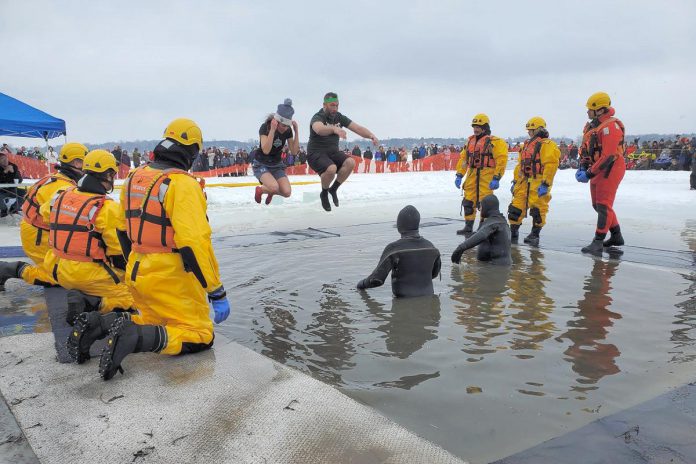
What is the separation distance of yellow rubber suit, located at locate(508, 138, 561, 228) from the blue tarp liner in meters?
11.3

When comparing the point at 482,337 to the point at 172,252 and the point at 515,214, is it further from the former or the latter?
the point at 515,214

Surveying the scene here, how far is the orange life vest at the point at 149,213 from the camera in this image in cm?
354

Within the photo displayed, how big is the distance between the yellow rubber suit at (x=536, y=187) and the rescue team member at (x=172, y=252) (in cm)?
701

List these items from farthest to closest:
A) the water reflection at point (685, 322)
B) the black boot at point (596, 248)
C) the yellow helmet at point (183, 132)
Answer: the black boot at point (596, 248) → the water reflection at point (685, 322) → the yellow helmet at point (183, 132)

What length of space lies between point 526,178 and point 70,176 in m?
7.48

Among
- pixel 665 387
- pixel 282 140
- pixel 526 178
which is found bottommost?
pixel 665 387

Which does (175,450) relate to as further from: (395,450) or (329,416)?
(395,450)

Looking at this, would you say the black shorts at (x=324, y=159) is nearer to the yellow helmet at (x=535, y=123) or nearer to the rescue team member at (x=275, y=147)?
the rescue team member at (x=275, y=147)

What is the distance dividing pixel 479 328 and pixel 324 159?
413cm

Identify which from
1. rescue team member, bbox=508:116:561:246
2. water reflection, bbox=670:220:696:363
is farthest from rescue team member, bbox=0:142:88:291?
rescue team member, bbox=508:116:561:246

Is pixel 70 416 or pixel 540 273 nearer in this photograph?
pixel 70 416

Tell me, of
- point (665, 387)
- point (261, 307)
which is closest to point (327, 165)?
point (261, 307)

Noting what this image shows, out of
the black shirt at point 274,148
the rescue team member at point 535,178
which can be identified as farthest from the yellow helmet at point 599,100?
the black shirt at point 274,148

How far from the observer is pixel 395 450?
2391mm
